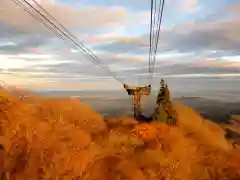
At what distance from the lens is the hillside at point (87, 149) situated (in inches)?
888

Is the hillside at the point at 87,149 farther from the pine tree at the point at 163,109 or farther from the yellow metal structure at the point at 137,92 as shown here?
the pine tree at the point at 163,109

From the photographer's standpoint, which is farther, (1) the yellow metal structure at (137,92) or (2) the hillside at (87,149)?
(1) the yellow metal structure at (137,92)

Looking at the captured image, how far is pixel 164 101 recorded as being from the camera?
145 ft

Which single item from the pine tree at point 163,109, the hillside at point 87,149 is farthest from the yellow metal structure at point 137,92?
the pine tree at point 163,109

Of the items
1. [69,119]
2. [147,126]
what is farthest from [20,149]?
[147,126]

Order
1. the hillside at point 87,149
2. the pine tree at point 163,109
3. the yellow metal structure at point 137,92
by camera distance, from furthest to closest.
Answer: the pine tree at point 163,109
the yellow metal structure at point 137,92
the hillside at point 87,149

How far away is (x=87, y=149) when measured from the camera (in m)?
26.4

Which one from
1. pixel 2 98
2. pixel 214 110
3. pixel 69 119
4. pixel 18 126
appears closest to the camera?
pixel 18 126

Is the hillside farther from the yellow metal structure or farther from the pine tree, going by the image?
the pine tree

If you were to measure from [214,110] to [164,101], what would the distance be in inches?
2664

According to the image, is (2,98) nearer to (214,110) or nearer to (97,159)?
(97,159)

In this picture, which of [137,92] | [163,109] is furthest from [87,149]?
[163,109]

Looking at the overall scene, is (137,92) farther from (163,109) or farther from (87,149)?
(87,149)

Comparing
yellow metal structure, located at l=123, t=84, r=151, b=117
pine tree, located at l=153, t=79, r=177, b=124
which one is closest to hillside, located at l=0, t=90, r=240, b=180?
yellow metal structure, located at l=123, t=84, r=151, b=117
